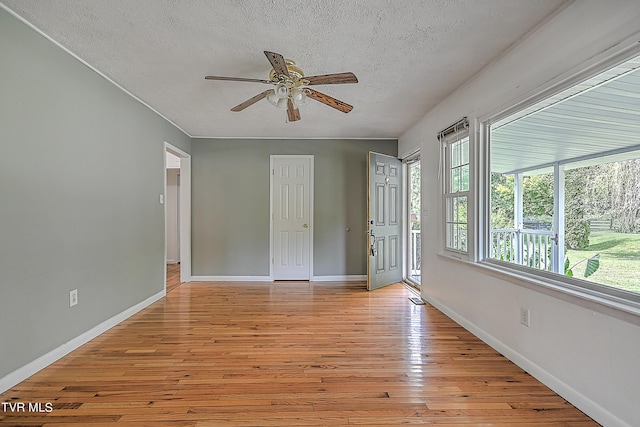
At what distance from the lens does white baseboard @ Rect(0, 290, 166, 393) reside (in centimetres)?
195

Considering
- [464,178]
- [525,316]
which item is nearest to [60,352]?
[525,316]

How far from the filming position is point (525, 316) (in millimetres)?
2205

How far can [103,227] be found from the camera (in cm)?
289

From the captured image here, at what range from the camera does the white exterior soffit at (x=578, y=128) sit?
202cm

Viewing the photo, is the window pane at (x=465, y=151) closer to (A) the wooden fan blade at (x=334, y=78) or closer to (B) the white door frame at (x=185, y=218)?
(A) the wooden fan blade at (x=334, y=78)

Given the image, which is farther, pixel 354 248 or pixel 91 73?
pixel 354 248

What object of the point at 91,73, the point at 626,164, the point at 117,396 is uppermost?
the point at 91,73

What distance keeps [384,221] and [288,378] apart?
123 inches

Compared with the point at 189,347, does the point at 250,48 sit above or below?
above

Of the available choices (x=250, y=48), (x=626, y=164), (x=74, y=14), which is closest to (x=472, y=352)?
(x=626, y=164)

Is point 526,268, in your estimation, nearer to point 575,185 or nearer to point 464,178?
point 464,178

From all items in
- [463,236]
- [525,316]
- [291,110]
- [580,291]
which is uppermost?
[291,110]

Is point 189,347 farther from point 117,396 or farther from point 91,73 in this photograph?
point 91,73

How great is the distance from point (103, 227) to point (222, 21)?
7.07ft
